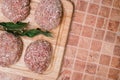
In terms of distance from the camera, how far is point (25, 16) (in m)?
1.61

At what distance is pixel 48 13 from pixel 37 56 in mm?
232

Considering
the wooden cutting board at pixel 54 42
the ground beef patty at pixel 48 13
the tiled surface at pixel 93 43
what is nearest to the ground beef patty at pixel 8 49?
the wooden cutting board at pixel 54 42

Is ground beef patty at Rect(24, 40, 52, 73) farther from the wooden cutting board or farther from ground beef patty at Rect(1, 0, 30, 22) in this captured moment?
ground beef patty at Rect(1, 0, 30, 22)

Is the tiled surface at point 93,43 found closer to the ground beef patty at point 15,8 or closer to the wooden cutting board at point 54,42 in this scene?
the wooden cutting board at point 54,42

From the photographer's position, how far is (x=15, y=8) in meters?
1.58

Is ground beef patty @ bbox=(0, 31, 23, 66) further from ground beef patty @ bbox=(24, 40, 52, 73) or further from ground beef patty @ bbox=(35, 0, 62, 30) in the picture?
ground beef patty @ bbox=(35, 0, 62, 30)

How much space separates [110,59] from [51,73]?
33 centimetres

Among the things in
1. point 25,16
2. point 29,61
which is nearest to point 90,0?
point 25,16

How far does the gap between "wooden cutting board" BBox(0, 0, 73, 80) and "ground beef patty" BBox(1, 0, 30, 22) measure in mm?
41

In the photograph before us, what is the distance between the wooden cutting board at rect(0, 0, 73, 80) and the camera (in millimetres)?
1623

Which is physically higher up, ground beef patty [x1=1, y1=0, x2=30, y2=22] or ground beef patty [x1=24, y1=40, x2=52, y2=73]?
ground beef patty [x1=1, y1=0, x2=30, y2=22]

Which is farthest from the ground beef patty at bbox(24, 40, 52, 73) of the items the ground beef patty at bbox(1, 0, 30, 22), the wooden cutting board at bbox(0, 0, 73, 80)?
the ground beef patty at bbox(1, 0, 30, 22)

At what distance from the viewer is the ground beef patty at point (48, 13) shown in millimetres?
1596

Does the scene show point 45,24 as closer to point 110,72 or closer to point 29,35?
point 29,35
